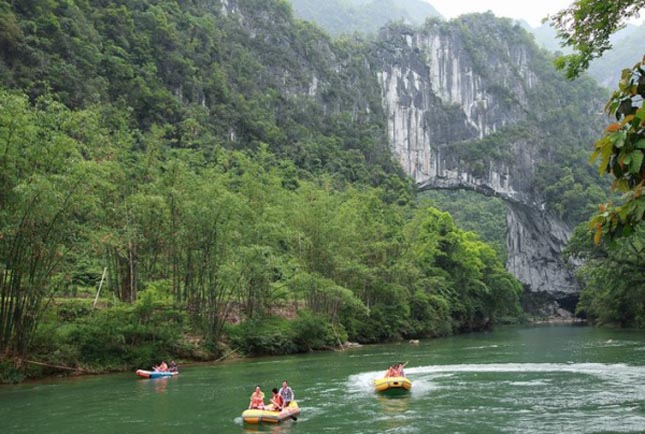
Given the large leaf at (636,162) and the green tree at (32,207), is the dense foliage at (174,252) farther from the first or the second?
the large leaf at (636,162)

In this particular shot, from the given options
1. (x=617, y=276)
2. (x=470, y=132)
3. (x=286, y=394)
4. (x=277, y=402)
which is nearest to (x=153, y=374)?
(x=286, y=394)

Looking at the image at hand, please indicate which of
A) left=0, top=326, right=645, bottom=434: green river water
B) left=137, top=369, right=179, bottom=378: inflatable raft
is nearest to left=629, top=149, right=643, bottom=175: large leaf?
left=0, top=326, right=645, bottom=434: green river water

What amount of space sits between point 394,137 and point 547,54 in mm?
43331

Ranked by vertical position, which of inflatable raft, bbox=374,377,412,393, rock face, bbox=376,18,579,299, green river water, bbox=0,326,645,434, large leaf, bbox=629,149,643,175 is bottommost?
green river water, bbox=0,326,645,434

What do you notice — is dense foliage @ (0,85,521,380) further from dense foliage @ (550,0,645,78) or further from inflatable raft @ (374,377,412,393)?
dense foliage @ (550,0,645,78)

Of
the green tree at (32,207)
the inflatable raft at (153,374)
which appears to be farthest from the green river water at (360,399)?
the green tree at (32,207)

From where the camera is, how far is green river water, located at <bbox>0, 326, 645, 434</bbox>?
1423 cm

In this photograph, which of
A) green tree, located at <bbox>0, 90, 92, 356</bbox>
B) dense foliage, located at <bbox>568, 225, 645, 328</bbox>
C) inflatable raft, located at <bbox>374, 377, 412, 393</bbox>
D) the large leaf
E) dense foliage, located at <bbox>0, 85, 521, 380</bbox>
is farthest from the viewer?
dense foliage, located at <bbox>568, 225, 645, 328</bbox>

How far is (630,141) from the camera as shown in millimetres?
4586

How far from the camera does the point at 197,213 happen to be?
97.5 ft

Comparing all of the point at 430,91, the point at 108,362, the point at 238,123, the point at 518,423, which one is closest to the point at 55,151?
the point at 108,362

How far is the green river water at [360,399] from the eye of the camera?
46.7 ft

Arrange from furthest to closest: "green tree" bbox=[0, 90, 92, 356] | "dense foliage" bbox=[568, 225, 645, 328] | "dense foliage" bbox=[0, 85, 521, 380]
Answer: "dense foliage" bbox=[568, 225, 645, 328], "dense foliage" bbox=[0, 85, 521, 380], "green tree" bbox=[0, 90, 92, 356]

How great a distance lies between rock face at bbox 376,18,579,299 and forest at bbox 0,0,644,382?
30.7ft
